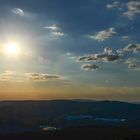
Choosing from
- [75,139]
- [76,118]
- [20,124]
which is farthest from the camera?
[76,118]

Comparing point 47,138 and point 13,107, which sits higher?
point 13,107

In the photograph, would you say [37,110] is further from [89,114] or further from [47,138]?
[47,138]

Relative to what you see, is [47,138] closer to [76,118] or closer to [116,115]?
[76,118]

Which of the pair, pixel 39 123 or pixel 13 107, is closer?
pixel 39 123

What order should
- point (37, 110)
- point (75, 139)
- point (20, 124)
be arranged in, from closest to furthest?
1. point (75, 139)
2. point (20, 124)
3. point (37, 110)

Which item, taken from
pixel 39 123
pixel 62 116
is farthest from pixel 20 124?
pixel 62 116

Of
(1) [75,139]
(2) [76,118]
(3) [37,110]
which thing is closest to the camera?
(1) [75,139]

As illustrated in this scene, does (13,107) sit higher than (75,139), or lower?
higher

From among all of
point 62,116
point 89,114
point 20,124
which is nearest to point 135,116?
point 89,114

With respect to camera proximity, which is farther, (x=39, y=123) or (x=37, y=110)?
(x=37, y=110)
